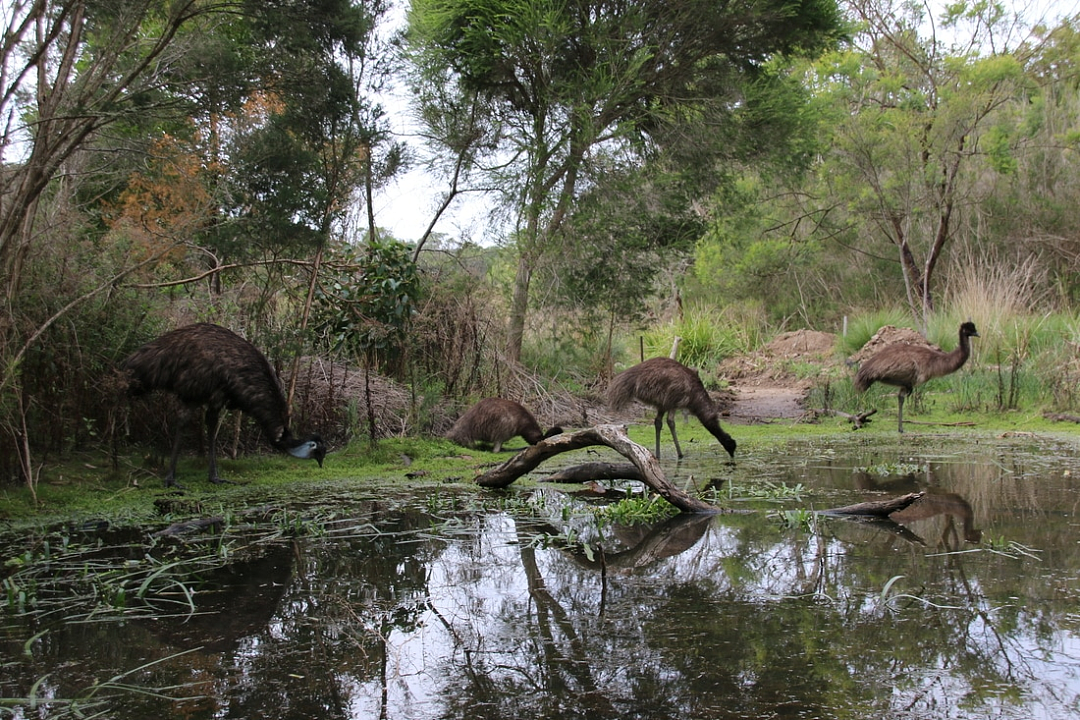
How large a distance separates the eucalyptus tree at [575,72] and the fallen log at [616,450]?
5461mm

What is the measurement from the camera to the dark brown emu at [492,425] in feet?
31.1

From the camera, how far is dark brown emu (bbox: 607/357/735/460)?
9.26 metres

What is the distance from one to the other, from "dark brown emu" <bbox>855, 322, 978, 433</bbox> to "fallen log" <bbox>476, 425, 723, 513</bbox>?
6.69 meters

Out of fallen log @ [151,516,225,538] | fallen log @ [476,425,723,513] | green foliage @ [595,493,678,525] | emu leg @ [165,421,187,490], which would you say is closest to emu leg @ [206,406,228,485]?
emu leg @ [165,421,187,490]

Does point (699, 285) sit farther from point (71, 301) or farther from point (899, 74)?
point (71, 301)

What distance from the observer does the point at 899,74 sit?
1972cm

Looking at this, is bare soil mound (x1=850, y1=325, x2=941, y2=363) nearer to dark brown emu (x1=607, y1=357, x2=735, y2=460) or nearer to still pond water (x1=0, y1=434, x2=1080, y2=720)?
dark brown emu (x1=607, y1=357, x2=735, y2=460)

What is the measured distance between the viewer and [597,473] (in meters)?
6.76

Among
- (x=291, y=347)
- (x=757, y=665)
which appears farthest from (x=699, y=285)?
(x=757, y=665)

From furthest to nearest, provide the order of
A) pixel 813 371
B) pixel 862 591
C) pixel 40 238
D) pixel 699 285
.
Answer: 1. pixel 699 285
2. pixel 813 371
3. pixel 40 238
4. pixel 862 591

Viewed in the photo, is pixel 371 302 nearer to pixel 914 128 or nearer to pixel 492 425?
pixel 492 425

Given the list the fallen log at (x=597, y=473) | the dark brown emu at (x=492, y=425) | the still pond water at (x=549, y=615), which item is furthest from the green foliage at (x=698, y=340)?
the still pond water at (x=549, y=615)

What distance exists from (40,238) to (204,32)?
201 centimetres

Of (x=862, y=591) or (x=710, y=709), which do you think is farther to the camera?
(x=862, y=591)
